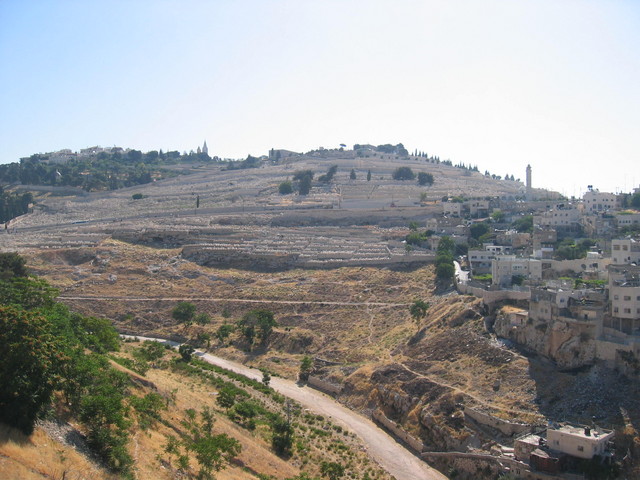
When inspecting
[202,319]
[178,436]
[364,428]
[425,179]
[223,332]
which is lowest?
[364,428]

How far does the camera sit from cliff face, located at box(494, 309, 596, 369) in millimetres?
25156

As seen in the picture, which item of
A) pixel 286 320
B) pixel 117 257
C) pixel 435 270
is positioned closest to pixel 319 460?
pixel 286 320

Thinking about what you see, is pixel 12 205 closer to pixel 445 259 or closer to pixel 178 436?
pixel 445 259

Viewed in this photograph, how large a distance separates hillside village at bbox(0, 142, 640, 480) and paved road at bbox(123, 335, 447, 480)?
0.57m

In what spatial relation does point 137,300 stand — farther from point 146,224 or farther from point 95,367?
point 95,367

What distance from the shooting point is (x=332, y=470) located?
72.0 ft

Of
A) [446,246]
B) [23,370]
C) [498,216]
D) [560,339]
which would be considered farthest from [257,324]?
[498,216]

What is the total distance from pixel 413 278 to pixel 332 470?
21.4 meters

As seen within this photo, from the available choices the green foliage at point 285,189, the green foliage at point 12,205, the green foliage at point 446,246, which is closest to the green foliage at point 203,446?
the green foliage at point 446,246

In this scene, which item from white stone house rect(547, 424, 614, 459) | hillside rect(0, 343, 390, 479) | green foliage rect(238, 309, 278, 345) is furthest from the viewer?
green foliage rect(238, 309, 278, 345)

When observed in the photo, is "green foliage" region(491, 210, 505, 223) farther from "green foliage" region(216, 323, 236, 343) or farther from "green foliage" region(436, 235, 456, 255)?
"green foliage" region(216, 323, 236, 343)

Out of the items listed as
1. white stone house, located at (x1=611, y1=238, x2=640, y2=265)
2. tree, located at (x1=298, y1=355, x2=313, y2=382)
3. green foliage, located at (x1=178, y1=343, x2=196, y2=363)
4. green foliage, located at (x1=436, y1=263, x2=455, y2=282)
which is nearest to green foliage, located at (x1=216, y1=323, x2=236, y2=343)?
green foliage, located at (x1=178, y1=343, x2=196, y2=363)

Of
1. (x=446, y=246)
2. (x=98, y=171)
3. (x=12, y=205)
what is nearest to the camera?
(x=446, y=246)

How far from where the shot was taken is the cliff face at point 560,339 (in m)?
25.2
